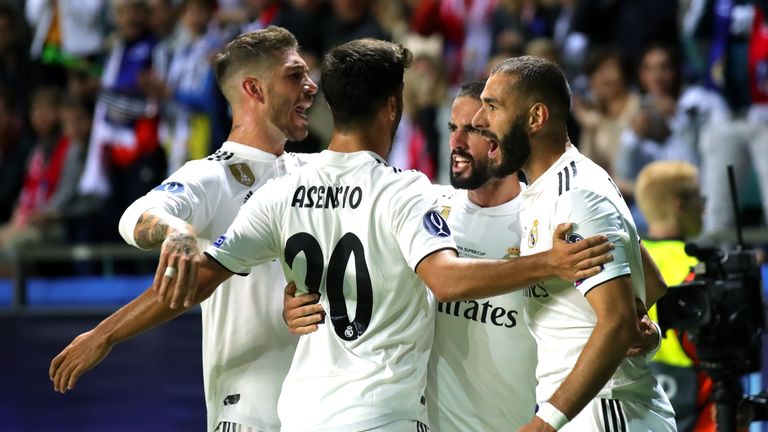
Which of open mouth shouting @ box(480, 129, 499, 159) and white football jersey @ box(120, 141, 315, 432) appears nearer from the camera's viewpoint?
open mouth shouting @ box(480, 129, 499, 159)

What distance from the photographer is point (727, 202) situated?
8.47 m


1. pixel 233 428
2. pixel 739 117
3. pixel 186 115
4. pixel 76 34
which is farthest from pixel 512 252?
pixel 76 34

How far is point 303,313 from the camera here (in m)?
3.60

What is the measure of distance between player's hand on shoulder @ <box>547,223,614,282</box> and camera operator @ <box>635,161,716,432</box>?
204 cm

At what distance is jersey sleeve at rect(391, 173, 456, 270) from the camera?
11.1 feet

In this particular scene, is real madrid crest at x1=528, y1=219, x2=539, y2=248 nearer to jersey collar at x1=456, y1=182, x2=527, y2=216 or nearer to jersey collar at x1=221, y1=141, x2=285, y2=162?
jersey collar at x1=456, y1=182, x2=527, y2=216

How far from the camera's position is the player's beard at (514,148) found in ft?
11.8

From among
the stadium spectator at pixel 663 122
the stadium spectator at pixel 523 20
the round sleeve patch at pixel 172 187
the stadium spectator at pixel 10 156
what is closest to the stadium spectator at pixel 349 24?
the stadium spectator at pixel 523 20

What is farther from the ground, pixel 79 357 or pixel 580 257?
pixel 580 257

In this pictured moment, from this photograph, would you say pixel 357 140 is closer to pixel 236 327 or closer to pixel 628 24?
pixel 236 327

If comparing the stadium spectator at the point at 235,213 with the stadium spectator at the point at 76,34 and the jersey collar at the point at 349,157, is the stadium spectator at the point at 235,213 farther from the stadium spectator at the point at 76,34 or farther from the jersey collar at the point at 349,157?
the stadium spectator at the point at 76,34

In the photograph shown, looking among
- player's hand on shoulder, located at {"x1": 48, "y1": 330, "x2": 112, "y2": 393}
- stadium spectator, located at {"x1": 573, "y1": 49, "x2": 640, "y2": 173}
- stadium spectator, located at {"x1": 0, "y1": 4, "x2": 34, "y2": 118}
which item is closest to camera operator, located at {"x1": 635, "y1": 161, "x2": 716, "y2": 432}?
player's hand on shoulder, located at {"x1": 48, "y1": 330, "x2": 112, "y2": 393}

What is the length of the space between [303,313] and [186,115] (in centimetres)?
692

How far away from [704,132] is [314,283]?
565cm
